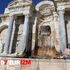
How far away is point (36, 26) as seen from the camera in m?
21.5

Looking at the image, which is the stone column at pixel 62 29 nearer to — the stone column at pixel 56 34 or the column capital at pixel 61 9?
the column capital at pixel 61 9

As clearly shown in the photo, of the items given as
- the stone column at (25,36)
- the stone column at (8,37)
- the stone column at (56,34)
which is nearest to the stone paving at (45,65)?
the stone column at (56,34)

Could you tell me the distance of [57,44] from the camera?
18625 mm

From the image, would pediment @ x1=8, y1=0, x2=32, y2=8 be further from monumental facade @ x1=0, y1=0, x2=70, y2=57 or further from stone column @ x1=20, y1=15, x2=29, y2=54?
stone column @ x1=20, y1=15, x2=29, y2=54

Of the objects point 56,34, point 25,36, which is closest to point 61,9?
point 56,34

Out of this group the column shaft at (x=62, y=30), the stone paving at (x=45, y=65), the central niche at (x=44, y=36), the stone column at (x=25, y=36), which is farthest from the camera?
the central niche at (x=44, y=36)

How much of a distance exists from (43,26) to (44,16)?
166 cm

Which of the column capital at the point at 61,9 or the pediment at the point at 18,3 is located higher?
the pediment at the point at 18,3

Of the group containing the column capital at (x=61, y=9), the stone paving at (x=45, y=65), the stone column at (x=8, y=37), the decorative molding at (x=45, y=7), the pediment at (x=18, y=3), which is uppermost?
the pediment at (x=18, y=3)

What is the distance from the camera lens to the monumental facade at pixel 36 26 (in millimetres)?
18719

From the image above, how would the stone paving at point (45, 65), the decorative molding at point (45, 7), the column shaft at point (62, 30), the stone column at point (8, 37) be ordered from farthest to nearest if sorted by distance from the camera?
the decorative molding at point (45, 7)
the stone column at point (8, 37)
the column shaft at point (62, 30)
the stone paving at point (45, 65)

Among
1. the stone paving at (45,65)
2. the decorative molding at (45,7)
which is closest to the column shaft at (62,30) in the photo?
the decorative molding at (45,7)

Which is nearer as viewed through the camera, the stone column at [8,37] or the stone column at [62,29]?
the stone column at [62,29]

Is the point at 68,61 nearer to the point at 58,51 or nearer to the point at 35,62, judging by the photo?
the point at 35,62
